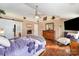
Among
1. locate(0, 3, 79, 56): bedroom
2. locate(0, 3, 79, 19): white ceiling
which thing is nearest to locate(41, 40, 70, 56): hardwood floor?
locate(0, 3, 79, 56): bedroom

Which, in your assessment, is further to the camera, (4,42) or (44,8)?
(44,8)

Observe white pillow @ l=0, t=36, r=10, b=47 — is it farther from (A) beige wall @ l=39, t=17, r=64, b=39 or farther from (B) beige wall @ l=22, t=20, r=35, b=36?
(A) beige wall @ l=39, t=17, r=64, b=39

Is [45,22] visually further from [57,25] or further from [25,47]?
[25,47]

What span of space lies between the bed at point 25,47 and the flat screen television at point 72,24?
1.48 ft

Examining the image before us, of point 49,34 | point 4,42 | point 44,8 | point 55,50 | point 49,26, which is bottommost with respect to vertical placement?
point 55,50

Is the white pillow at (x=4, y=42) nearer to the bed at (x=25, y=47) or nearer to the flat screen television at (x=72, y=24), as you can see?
the bed at (x=25, y=47)

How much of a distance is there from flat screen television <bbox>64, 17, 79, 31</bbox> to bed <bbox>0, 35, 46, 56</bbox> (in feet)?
1.48

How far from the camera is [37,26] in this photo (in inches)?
94.7

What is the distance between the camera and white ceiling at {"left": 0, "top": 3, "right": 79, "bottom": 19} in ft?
7.75

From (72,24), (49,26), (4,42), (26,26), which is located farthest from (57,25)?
(4,42)

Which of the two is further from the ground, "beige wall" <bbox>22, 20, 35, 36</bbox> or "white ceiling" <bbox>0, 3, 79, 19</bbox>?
"white ceiling" <bbox>0, 3, 79, 19</bbox>

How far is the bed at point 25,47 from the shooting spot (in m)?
2.32

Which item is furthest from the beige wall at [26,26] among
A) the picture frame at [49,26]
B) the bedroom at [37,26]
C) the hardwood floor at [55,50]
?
the hardwood floor at [55,50]

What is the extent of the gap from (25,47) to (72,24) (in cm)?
86
